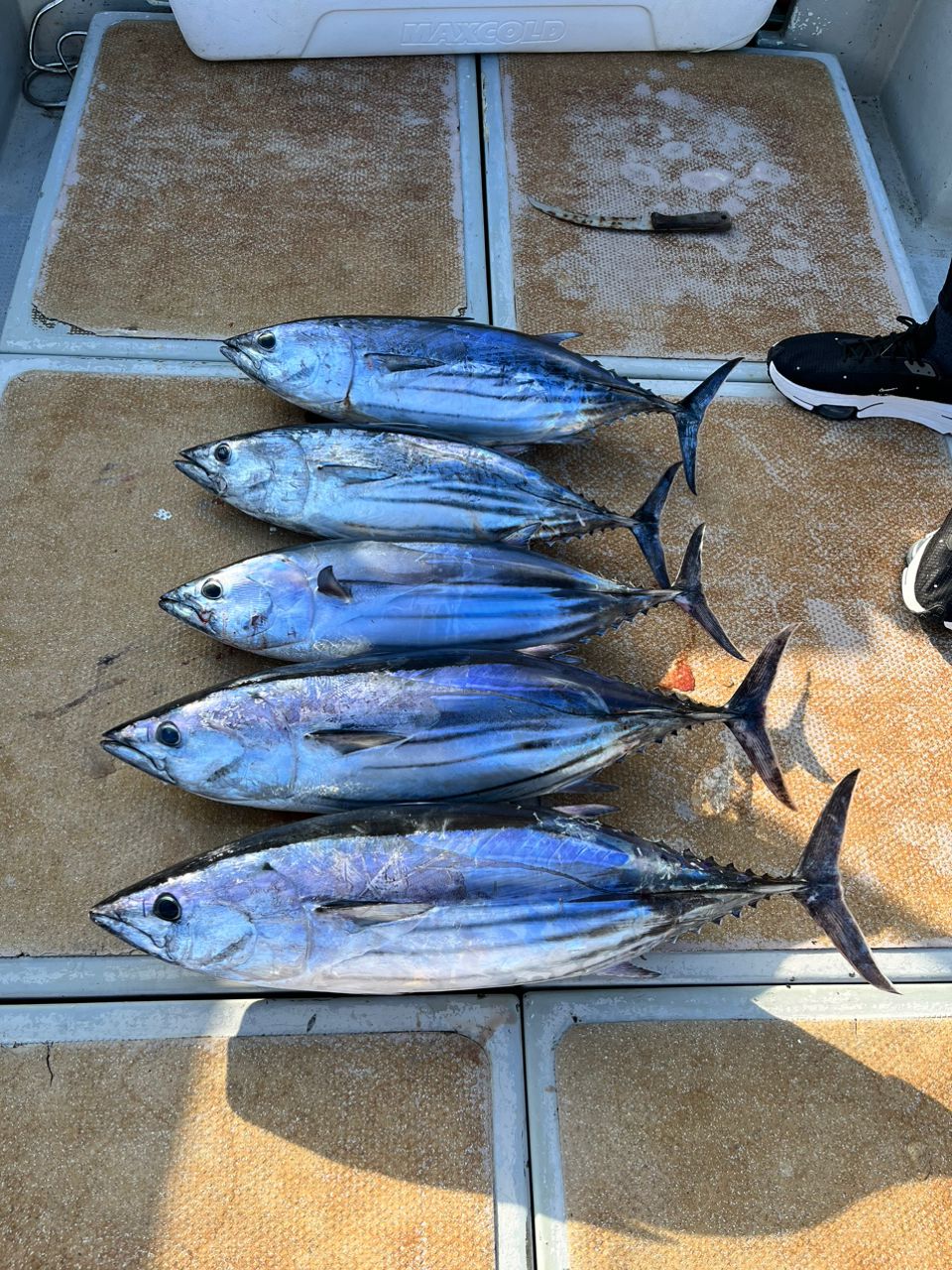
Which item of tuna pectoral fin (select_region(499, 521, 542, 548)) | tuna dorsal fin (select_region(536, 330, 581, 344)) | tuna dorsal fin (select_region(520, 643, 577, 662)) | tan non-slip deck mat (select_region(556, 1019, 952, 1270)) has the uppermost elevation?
tuna dorsal fin (select_region(536, 330, 581, 344))

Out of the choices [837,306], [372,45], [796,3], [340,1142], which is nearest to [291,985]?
[340,1142]

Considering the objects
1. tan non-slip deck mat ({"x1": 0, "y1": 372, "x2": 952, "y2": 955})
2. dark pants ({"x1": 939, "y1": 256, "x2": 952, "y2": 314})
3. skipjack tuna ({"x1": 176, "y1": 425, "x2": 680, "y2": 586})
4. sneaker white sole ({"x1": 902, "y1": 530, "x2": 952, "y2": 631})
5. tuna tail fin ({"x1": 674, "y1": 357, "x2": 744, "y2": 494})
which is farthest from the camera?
dark pants ({"x1": 939, "y1": 256, "x2": 952, "y2": 314})

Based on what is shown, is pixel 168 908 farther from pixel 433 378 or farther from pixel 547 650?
pixel 433 378

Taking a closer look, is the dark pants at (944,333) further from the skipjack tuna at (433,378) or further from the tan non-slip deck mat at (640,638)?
the skipjack tuna at (433,378)

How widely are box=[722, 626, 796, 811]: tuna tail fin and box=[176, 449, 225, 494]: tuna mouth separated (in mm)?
1248

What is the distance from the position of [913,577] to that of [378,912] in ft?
5.10

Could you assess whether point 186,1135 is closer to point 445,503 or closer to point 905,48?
point 445,503

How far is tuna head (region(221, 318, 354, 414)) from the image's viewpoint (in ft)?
8.10

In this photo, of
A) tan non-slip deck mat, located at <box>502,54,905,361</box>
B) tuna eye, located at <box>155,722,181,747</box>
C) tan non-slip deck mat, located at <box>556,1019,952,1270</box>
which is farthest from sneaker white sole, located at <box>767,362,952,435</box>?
tuna eye, located at <box>155,722,181,747</box>

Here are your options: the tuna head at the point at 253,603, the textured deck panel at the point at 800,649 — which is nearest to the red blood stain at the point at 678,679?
the textured deck panel at the point at 800,649

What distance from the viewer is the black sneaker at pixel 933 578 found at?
2334 millimetres

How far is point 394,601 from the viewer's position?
2.08 metres

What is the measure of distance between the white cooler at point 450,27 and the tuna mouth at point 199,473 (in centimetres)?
192

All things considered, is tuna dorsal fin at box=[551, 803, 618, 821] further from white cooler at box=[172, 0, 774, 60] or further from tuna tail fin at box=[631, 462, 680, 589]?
white cooler at box=[172, 0, 774, 60]
